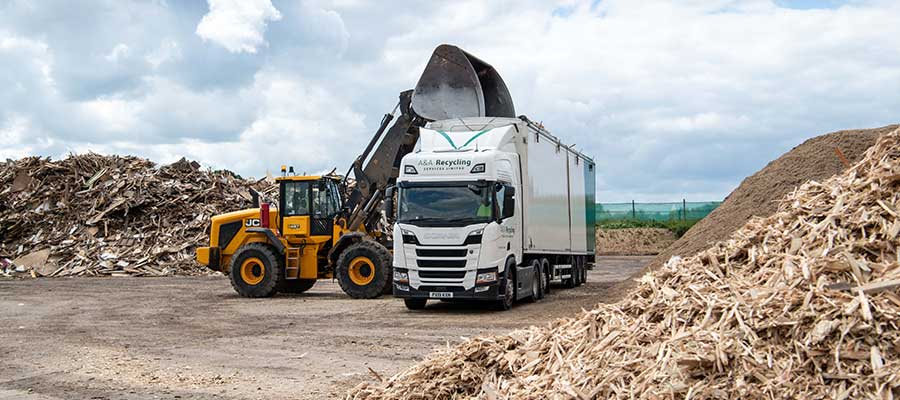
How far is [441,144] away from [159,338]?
21.6 feet

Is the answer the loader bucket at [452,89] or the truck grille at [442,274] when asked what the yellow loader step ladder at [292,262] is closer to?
the loader bucket at [452,89]

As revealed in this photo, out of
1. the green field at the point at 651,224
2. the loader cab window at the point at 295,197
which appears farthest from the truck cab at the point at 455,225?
the green field at the point at 651,224

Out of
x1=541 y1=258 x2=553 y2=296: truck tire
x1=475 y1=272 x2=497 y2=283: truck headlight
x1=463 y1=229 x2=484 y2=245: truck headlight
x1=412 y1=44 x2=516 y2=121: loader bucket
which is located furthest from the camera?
x1=541 y1=258 x2=553 y2=296: truck tire

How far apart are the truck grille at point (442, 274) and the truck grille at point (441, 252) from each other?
33cm

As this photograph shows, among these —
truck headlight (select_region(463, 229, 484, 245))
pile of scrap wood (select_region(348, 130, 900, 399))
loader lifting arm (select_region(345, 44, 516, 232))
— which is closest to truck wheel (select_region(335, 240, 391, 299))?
loader lifting arm (select_region(345, 44, 516, 232))

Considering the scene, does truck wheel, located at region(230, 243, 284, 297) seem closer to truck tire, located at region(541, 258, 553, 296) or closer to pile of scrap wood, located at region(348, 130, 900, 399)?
truck tire, located at region(541, 258, 553, 296)

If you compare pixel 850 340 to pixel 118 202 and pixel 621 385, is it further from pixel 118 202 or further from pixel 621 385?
pixel 118 202

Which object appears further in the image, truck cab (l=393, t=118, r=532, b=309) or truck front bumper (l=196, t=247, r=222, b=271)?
truck front bumper (l=196, t=247, r=222, b=271)

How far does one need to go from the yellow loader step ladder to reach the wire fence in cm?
3121

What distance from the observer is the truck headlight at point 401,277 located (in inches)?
677

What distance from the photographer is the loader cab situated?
21.3 m

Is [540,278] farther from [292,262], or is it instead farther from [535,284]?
[292,262]

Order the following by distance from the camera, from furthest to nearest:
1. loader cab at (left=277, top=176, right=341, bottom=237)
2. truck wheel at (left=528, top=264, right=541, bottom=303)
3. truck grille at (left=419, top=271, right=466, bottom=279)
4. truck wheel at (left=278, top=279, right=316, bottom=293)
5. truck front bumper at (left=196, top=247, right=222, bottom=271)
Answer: truck wheel at (left=278, top=279, right=316, bottom=293) → truck front bumper at (left=196, top=247, right=222, bottom=271) → loader cab at (left=277, top=176, right=341, bottom=237) → truck wheel at (left=528, top=264, right=541, bottom=303) → truck grille at (left=419, top=271, right=466, bottom=279)

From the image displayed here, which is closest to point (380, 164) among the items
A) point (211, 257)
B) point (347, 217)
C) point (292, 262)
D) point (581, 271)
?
point (347, 217)
